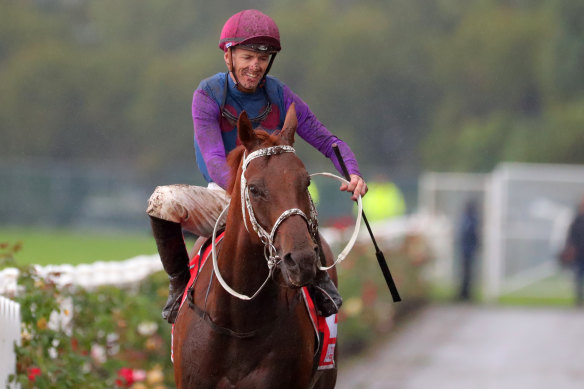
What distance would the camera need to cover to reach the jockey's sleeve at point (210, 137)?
536 centimetres

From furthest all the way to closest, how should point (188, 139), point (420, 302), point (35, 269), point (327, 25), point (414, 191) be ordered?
point (327, 25) → point (188, 139) → point (414, 191) → point (420, 302) → point (35, 269)

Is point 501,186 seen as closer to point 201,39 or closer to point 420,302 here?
point 420,302

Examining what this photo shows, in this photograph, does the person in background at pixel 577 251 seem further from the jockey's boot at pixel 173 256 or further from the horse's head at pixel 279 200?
the horse's head at pixel 279 200

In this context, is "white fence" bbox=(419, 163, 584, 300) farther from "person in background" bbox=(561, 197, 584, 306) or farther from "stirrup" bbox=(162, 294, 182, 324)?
"stirrup" bbox=(162, 294, 182, 324)

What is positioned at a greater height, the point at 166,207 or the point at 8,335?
the point at 166,207

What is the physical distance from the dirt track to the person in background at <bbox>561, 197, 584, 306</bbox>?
125 cm

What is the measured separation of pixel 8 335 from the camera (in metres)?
6.04

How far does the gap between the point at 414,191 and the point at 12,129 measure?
80.8 ft

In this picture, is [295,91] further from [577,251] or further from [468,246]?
[577,251]

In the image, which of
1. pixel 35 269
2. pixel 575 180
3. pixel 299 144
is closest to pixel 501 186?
pixel 575 180

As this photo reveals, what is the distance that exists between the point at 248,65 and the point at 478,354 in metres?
8.61

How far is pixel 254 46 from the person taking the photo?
5535mm

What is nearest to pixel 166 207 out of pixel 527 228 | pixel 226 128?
pixel 226 128

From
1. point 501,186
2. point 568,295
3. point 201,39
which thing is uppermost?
point 201,39
